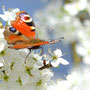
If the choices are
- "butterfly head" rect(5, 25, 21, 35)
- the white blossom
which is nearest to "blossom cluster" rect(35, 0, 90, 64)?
the white blossom

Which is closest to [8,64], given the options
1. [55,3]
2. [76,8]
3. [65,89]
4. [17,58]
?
[17,58]

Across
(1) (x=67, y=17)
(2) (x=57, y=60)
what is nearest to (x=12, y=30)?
(2) (x=57, y=60)

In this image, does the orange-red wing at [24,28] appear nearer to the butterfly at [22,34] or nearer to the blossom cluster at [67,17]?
the butterfly at [22,34]

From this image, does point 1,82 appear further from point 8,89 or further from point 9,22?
point 9,22

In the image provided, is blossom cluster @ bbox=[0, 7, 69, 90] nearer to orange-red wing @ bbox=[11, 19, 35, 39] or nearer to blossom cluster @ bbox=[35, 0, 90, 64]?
orange-red wing @ bbox=[11, 19, 35, 39]

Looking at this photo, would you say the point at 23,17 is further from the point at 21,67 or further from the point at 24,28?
the point at 21,67

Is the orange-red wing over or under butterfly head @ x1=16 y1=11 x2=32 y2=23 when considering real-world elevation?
under

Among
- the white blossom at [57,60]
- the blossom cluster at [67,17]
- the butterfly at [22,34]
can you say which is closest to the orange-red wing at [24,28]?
the butterfly at [22,34]
